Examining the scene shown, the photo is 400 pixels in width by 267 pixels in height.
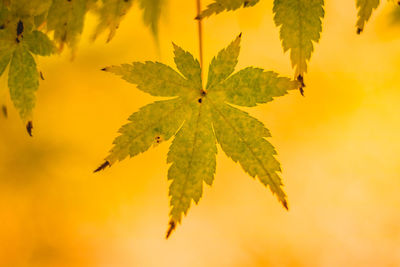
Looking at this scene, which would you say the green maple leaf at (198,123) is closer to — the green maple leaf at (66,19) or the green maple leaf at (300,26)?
the green maple leaf at (300,26)

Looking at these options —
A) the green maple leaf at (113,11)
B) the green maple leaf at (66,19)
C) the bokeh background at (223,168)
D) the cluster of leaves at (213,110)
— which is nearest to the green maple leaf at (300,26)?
the cluster of leaves at (213,110)

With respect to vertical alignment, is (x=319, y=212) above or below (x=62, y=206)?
above

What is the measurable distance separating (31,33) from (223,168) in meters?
0.96

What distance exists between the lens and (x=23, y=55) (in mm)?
936

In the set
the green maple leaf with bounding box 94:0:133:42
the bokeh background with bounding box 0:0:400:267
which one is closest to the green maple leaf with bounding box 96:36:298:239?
the green maple leaf with bounding box 94:0:133:42

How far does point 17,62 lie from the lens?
3.09 ft

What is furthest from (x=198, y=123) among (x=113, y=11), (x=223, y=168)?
(x=223, y=168)

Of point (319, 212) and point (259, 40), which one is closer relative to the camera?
A: point (259, 40)

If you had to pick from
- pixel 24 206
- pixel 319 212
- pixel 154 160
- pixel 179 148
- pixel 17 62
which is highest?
pixel 17 62

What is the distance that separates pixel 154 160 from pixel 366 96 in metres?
0.97

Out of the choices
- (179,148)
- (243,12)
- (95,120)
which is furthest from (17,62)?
(243,12)

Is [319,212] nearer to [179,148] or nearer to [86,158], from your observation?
[179,148]

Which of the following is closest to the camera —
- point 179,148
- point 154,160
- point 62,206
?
point 179,148

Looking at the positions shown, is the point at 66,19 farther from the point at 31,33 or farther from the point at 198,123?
the point at 198,123
